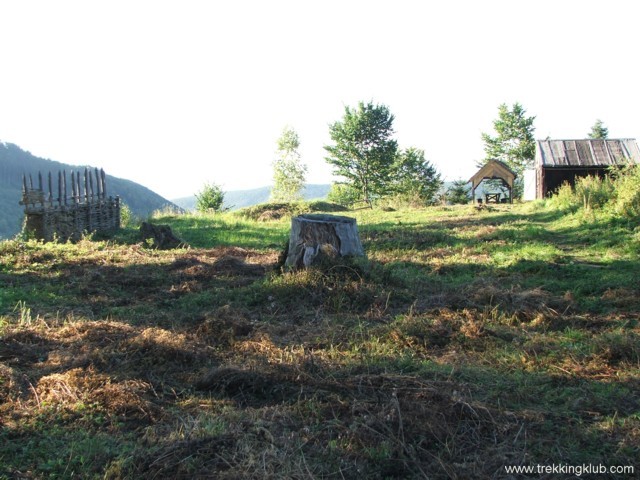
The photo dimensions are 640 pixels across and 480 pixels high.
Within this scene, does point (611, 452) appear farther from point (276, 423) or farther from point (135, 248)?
point (135, 248)

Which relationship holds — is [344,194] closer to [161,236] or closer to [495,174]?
[495,174]

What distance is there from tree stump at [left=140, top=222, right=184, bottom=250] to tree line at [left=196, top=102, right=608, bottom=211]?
126 ft

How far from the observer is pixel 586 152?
2716 cm

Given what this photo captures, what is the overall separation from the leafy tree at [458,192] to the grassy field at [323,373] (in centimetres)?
4934

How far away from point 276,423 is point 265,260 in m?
7.24

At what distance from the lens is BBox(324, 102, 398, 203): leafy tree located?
5969 cm

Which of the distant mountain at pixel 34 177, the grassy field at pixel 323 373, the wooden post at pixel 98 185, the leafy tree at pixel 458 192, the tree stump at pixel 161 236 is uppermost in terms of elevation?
the distant mountain at pixel 34 177

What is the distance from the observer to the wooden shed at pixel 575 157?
1045 inches

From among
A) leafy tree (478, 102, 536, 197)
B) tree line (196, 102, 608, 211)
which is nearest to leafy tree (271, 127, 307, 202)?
tree line (196, 102, 608, 211)

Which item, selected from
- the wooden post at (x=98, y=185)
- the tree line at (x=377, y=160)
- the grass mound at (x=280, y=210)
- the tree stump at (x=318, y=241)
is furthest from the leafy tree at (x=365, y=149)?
the tree stump at (x=318, y=241)

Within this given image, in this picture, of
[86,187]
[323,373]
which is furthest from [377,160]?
[323,373]

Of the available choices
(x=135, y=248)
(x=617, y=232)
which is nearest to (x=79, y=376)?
(x=135, y=248)

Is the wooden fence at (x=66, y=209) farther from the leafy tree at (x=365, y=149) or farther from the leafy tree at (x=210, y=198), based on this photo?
the leafy tree at (x=365, y=149)

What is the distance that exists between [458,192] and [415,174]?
11.2 m
